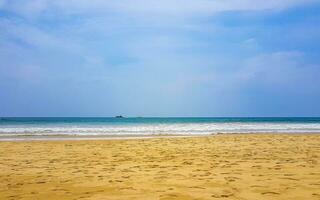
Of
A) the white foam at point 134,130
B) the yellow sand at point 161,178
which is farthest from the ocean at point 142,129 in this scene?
the yellow sand at point 161,178

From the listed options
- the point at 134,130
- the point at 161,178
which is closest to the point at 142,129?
the point at 134,130

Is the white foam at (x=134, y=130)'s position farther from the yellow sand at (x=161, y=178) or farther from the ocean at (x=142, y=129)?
the yellow sand at (x=161, y=178)

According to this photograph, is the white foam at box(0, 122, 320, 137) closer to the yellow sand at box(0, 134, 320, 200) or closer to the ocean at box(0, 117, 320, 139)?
the ocean at box(0, 117, 320, 139)

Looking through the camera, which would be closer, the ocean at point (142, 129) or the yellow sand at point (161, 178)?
the yellow sand at point (161, 178)

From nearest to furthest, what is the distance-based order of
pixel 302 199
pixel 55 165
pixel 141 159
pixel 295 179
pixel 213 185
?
pixel 302 199
pixel 213 185
pixel 295 179
pixel 55 165
pixel 141 159

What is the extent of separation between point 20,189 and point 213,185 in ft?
13.2

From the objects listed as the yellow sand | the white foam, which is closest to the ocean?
the white foam

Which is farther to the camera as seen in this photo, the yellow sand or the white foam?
the white foam

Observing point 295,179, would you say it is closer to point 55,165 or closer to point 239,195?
point 239,195

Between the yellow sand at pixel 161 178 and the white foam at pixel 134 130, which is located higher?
the white foam at pixel 134 130

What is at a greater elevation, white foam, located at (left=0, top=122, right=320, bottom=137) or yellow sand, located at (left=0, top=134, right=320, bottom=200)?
white foam, located at (left=0, top=122, right=320, bottom=137)

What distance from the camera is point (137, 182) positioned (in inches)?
309

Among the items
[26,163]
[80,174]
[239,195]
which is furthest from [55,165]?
[239,195]

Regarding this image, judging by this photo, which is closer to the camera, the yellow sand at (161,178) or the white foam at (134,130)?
the yellow sand at (161,178)
